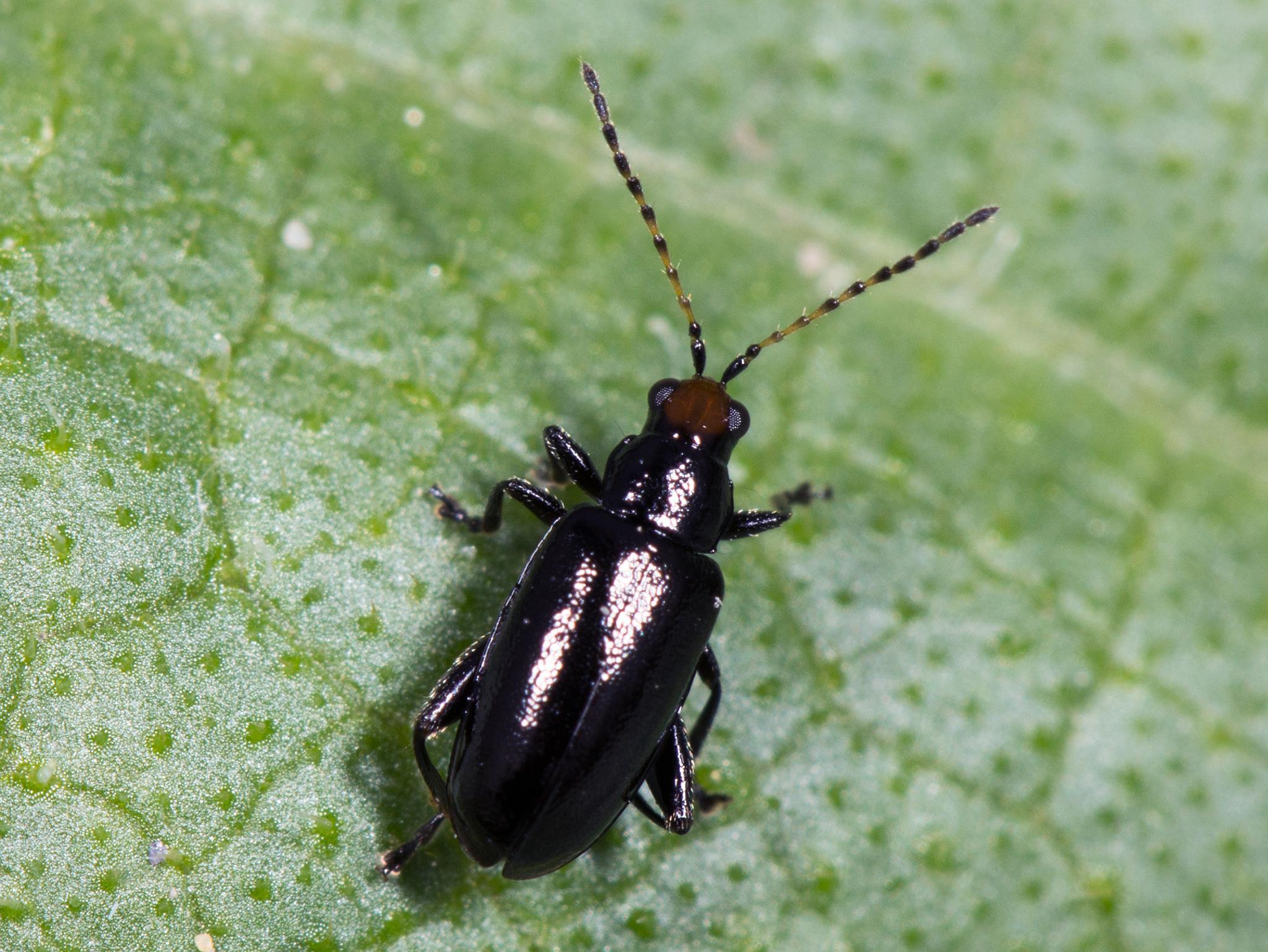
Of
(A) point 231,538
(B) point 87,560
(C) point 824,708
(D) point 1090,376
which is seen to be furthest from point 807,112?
(B) point 87,560

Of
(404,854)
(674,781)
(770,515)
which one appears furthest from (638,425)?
(404,854)

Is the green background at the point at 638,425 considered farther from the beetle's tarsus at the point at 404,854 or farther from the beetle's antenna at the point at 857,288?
the beetle's antenna at the point at 857,288

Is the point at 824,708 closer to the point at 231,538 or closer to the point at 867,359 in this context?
the point at 867,359

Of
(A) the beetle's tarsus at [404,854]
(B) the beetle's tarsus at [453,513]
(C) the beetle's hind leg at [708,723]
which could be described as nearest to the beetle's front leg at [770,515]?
(C) the beetle's hind leg at [708,723]

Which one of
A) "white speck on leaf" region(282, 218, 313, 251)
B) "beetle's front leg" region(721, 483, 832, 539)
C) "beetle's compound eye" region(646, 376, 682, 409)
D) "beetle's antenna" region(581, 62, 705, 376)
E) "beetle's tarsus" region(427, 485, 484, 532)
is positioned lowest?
"beetle's tarsus" region(427, 485, 484, 532)

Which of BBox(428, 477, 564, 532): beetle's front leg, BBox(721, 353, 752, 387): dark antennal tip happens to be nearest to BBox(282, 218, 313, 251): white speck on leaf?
BBox(428, 477, 564, 532): beetle's front leg

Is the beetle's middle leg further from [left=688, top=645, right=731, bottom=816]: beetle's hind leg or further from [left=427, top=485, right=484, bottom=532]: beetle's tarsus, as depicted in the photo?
[left=688, top=645, right=731, bottom=816]: beetle's hind leg

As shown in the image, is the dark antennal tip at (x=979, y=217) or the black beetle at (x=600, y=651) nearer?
the black beetle at (x=600, y=651)
